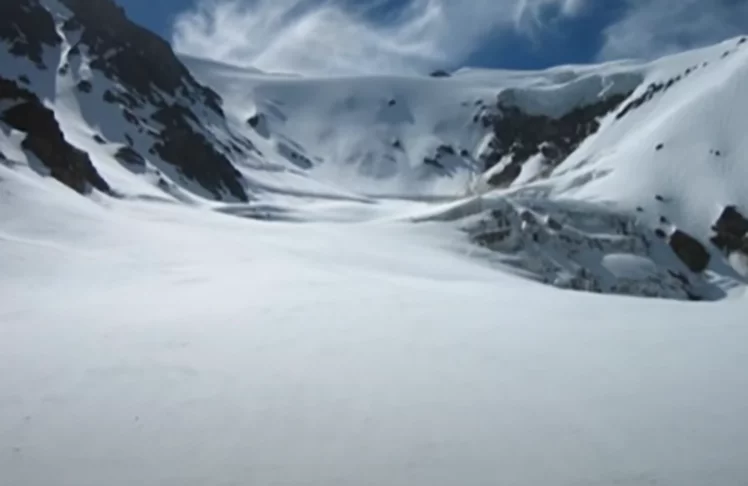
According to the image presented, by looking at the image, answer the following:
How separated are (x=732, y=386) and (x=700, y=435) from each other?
66.3 inches

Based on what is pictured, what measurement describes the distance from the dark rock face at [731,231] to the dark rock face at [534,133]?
48.2 meters

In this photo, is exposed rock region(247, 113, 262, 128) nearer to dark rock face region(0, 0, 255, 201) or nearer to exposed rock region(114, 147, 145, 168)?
dark rock face region(0, 0, 255, 201)

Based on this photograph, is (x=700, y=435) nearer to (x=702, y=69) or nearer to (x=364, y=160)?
(x=702, y=69)

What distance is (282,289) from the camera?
41.2 ft

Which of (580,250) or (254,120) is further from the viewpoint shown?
(254,120)

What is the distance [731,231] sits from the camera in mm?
46062

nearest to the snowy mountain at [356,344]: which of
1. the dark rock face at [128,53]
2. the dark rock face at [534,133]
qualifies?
the dark rock face at [128,53]

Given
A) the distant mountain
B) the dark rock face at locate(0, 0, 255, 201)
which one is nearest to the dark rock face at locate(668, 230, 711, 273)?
the distant mountain

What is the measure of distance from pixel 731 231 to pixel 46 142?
41.9m

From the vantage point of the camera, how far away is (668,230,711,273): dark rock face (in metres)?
42.1

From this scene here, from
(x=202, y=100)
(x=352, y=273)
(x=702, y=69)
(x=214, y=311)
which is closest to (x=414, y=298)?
(x=214, y=311)

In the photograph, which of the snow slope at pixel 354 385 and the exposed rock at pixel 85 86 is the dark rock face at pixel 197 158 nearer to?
the exposed rock at pixel 85 86

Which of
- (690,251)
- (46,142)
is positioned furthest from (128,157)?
(690,251)

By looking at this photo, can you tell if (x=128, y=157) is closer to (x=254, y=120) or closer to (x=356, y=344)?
(x=356, y=344)
